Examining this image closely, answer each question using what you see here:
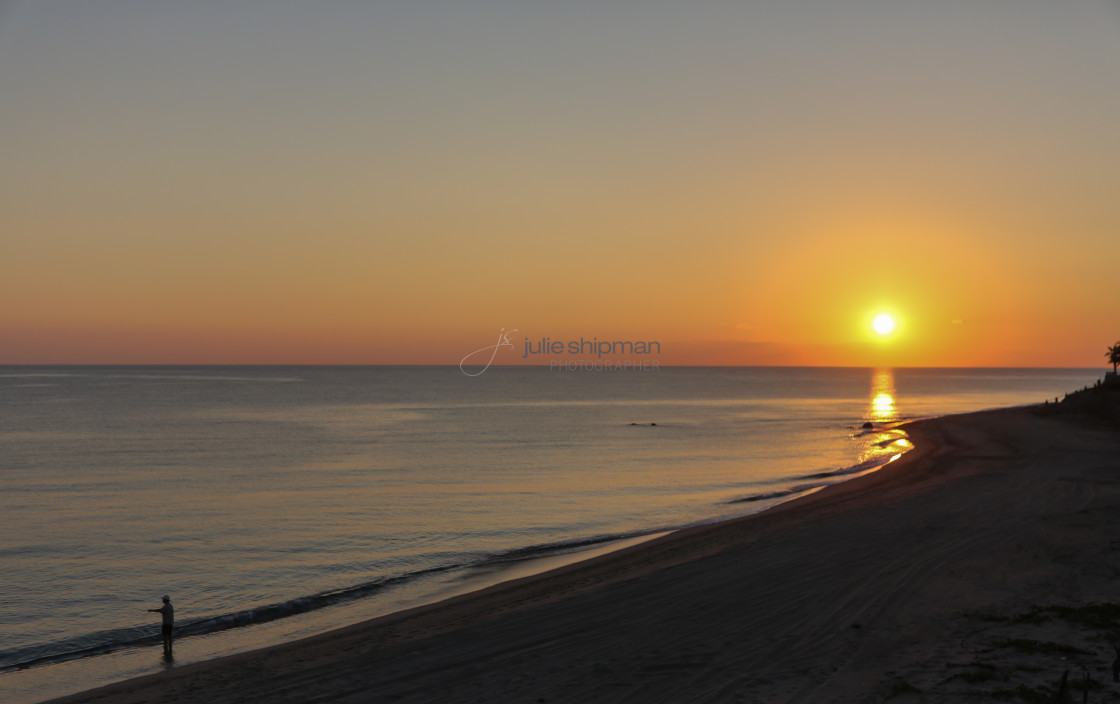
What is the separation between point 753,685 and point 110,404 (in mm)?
135928

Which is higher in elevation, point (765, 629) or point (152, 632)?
point (765, 629)

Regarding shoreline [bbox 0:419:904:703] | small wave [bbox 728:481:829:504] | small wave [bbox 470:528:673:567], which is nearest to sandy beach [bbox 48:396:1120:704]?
shoreline [bbox 0:419:904:703]

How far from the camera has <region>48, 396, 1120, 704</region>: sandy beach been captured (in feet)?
40.1

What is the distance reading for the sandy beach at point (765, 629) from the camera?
12227 mm

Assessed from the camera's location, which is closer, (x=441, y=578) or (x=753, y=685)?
(x=753, y=685)

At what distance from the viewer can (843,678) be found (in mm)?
12164

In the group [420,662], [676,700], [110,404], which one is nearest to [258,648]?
[420,662]

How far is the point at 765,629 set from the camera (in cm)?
1511

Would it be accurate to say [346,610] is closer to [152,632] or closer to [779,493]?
[152,632]

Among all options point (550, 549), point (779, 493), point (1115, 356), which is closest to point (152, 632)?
point (550, 549)

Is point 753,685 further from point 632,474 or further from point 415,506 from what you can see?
point 632,474

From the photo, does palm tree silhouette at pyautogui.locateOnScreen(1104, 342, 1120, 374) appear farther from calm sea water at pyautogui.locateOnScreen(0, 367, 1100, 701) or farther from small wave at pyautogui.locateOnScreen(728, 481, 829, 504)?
small wave at pyautogui.locateOnScreen(728, 481, 829, 504)

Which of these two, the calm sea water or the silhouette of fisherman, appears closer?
the silhouette of fisherman

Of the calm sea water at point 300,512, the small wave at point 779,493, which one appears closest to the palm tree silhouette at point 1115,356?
the calm sea water at point 300,512
